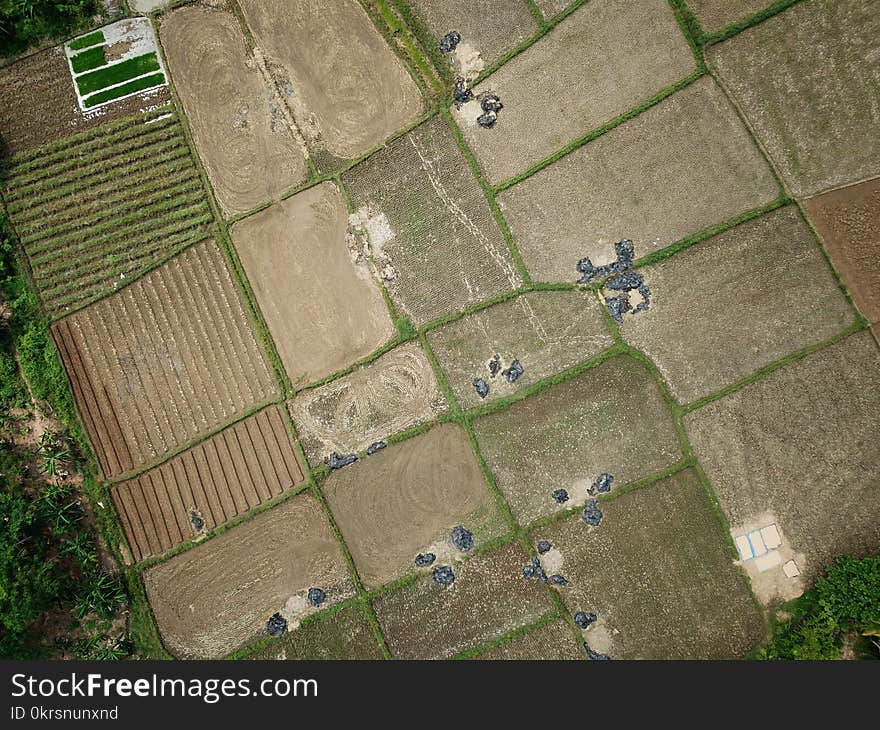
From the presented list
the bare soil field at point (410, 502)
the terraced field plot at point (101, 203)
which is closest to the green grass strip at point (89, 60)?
the terraced field plot at point (101, 203)

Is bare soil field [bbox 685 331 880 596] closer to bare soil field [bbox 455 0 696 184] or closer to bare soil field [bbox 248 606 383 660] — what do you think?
bare soil field [bbox 455 0 696 184]

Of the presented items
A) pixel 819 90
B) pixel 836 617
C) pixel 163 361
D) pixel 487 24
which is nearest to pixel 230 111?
pixel 163 361

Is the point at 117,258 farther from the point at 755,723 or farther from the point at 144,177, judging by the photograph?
the point at 755,723

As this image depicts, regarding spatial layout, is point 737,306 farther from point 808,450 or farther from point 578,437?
point 578,437

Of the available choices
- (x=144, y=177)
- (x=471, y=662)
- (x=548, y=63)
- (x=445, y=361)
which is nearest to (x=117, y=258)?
(x=144, y=177)

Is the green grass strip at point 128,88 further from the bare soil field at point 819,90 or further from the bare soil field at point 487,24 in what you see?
the bare soil field at point 819,90
